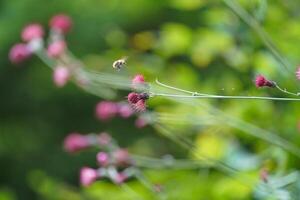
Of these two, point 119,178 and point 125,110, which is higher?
point 125,110

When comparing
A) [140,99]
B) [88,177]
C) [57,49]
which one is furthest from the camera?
[57,49]

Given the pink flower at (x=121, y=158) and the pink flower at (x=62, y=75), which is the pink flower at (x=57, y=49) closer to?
the pink flower at (x=62, y=75)

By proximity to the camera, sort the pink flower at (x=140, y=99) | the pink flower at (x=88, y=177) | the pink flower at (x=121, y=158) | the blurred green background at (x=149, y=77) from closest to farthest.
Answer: the pink flower at (x=140, y=99) < the pink flower at (x=88, y=177) < the pink flower at (x=121, y=158) < the blurred green background at (x=149, y=77)

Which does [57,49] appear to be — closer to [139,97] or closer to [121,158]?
[121,158]

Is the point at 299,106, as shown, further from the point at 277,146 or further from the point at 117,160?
the point at 117,160

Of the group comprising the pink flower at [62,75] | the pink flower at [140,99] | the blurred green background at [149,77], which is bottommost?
the pink flower at [140,99]

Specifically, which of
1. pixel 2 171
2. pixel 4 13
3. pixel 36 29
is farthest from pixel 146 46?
pixel 2 171

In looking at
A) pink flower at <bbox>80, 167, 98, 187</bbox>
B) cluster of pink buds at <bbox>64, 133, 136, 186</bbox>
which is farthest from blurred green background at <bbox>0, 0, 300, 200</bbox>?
pink flower at <bbox>80, 167, 98, 187</bbox>

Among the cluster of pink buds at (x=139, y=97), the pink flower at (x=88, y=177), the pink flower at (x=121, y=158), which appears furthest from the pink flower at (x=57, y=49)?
the cluster of pink buds at (x=139, y=97)

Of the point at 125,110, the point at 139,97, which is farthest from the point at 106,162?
the point at 139,97
